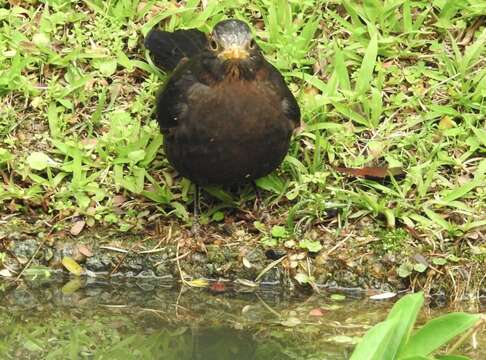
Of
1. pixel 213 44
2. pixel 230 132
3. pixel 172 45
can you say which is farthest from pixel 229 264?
pixel 172 45

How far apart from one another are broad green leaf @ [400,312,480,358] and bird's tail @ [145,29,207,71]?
12.0 feet

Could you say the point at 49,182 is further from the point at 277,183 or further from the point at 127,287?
the point at 277,183

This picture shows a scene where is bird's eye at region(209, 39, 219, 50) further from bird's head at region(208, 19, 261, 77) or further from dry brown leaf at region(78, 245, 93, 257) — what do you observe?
dry brown leaf at region(78, 245, 93, 257)

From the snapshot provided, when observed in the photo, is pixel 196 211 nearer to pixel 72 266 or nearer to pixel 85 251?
pixel 85 251

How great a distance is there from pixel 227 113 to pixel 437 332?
8.97 ft

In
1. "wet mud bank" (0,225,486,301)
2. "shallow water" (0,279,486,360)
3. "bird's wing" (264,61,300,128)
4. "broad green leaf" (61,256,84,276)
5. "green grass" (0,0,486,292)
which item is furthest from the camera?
"green grass" (0,0,486,292)

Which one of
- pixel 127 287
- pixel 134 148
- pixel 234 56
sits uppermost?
pixel 234 56

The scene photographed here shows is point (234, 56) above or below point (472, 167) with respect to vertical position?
above

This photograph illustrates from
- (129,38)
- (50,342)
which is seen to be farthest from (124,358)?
(129,38)

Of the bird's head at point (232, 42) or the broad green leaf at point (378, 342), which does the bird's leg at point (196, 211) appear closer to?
the bird's head at point (232, 42)

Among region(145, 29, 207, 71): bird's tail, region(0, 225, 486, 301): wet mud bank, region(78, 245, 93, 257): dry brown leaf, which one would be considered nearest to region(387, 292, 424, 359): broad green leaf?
region(0, 225, 486, 301): wet mud bank

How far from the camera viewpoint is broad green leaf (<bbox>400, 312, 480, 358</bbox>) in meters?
3.14

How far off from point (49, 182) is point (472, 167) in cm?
262

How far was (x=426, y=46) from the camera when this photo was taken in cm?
711
